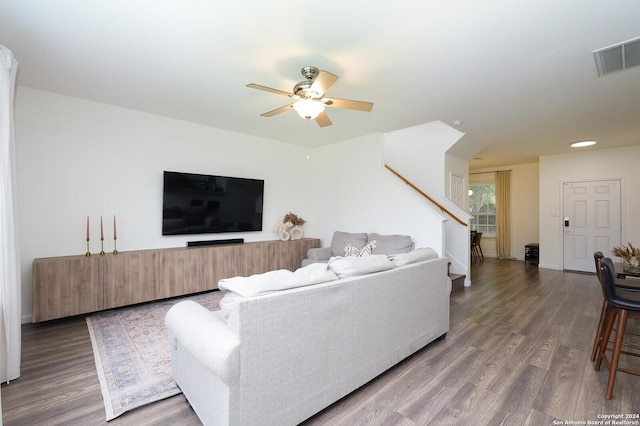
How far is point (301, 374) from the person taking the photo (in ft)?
5.17

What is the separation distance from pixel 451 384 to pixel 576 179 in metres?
6.18

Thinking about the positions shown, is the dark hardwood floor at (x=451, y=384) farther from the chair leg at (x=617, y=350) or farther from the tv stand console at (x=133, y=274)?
the tv stand console at (x=133, y=274)

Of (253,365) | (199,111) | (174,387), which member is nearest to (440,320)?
(253,365)

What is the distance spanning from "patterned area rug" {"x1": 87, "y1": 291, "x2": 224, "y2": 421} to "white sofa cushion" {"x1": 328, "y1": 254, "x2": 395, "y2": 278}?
4.40 ft

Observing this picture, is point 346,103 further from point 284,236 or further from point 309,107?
point 284,236

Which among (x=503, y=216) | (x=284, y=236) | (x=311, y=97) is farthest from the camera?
(x=503, y=216)

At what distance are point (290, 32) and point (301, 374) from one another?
87.4 inches

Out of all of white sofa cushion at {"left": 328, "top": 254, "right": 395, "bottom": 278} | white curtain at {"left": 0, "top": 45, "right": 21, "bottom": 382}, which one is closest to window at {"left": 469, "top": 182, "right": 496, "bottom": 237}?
white sofa cushion at {"left": 328, "top": 254, "right": 395, "bottom": 278}

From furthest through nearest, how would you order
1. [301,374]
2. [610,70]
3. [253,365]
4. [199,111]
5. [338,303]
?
[199,111] → [610,70] → [338,303] → [301,374] → [253,365]

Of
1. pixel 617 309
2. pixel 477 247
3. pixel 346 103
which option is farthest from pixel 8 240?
pixel 477 247

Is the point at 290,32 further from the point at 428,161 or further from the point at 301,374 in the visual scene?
the point at 428,161

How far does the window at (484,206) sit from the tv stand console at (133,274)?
6.20m

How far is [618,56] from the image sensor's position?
2.32 m

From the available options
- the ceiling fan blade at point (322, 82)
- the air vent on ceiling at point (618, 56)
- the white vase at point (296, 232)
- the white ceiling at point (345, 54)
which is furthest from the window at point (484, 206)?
the ceiling fan blade at point (322, 82)
